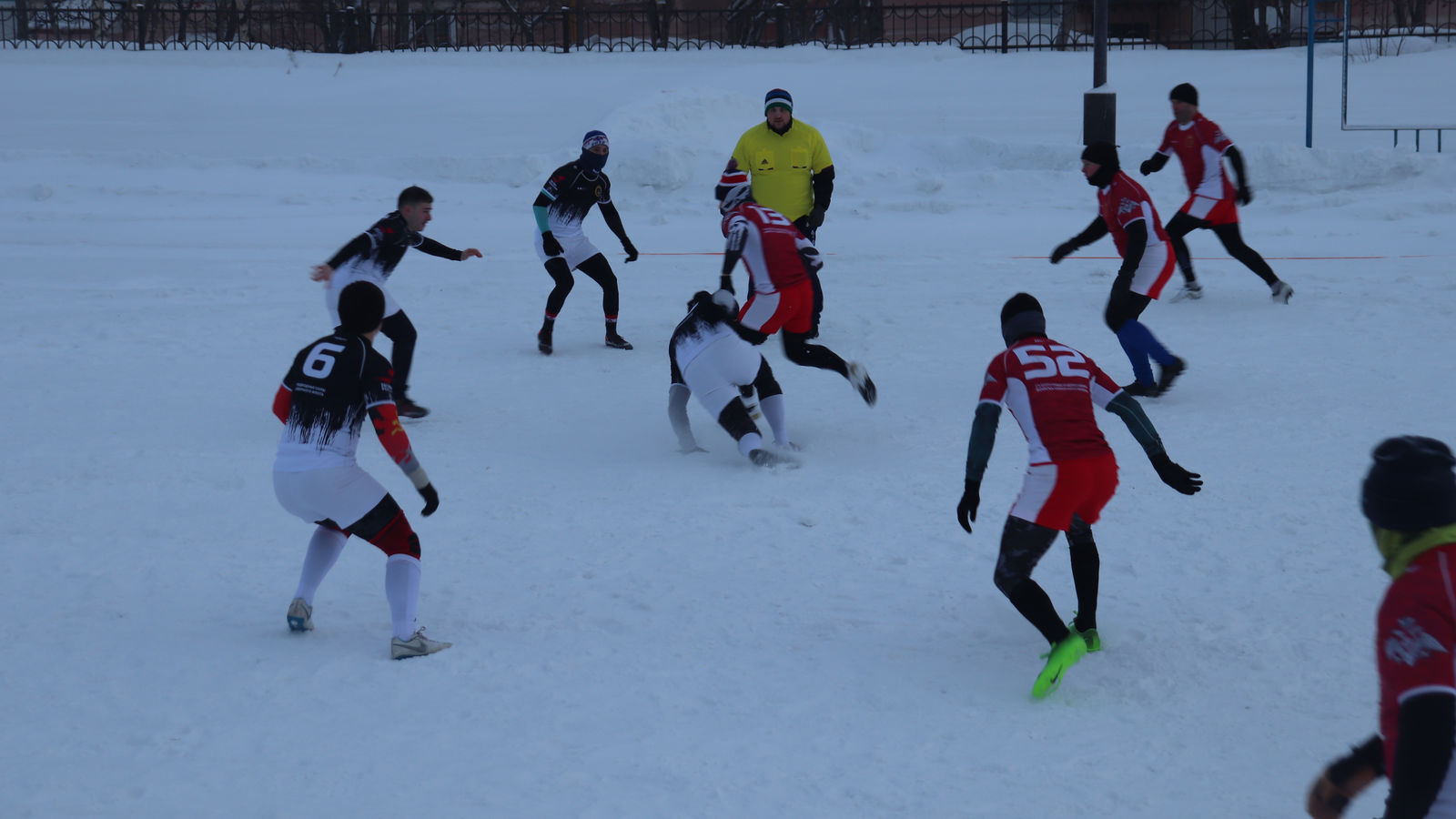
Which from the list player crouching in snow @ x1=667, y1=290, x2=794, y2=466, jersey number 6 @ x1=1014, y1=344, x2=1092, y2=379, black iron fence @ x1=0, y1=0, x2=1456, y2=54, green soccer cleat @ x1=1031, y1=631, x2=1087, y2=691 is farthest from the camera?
black iron fence @ x1=0, y1=0, x2=1456, y2=54

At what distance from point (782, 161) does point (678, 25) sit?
21.8 metres

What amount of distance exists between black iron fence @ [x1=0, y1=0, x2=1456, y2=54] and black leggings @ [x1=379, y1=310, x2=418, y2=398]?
70.1 feet

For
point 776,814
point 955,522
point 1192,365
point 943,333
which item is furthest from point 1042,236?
point 776,814

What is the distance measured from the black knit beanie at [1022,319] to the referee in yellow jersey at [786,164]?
5258mm

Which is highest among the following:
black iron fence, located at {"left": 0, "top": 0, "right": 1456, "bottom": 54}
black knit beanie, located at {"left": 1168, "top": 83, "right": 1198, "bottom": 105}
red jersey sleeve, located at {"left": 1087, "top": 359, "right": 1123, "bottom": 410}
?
black iron fence, located at {"left": 0, "top": 0, "right": 1456, "bottom": 54}

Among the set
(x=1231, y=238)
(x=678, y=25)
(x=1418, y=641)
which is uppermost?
(x=678, y=25)

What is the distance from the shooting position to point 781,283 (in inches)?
287

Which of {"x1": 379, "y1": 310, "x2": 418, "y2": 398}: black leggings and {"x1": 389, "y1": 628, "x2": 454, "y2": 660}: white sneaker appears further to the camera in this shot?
{"x1": 379, "y1": 310, "x2": 418, "y2": 398}: black leggings

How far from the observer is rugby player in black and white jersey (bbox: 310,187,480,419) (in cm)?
764

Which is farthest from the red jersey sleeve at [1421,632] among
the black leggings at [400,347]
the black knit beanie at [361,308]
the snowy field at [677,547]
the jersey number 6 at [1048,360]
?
the black leggings at [400,347]

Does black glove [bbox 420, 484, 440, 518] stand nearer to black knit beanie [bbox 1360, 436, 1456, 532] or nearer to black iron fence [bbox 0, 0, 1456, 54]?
black knit beanie [bbox 1360, 436, 1456, 532]

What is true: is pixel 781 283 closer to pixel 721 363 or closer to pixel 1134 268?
pixel 721 363

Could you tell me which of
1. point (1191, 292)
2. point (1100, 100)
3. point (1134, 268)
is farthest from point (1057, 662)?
point (1100, 100)

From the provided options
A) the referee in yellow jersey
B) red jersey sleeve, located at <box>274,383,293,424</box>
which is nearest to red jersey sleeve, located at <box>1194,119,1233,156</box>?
the referee in yellow jersey
